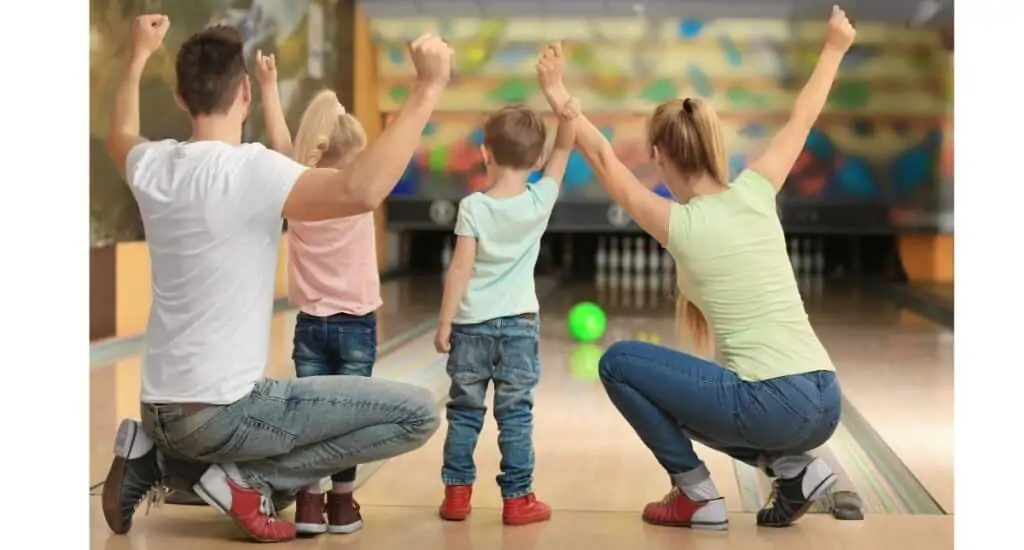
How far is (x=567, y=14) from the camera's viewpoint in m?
6.70

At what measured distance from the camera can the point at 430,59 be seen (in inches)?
68.5

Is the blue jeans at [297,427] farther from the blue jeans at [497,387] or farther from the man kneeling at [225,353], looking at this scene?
the blue jeans at [497,387]

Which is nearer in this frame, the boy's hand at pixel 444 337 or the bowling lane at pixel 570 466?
the boy's hand at pixel 444 337

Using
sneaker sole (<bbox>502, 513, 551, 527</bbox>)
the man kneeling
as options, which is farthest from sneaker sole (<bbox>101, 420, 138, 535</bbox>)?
sneaker sole (<bbox>502, 513, 551, 527</bbox>)

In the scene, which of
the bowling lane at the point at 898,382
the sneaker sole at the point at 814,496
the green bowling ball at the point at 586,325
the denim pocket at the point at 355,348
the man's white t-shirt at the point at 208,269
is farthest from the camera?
the green bowling ball at the point at 586,325

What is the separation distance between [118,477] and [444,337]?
56 centimetres

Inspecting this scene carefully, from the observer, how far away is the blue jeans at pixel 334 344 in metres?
2.29

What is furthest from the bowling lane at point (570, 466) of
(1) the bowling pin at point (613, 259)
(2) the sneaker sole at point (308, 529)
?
(1) the bowling pin at point (613, 259)

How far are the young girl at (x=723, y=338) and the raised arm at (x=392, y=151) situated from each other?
376 mm

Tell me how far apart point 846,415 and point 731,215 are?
128cm

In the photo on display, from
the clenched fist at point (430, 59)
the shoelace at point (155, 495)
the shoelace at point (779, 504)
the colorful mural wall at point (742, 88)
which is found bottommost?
the shoelace at point (779, 504)

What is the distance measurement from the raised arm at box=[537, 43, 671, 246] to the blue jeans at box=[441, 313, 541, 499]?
28cm
